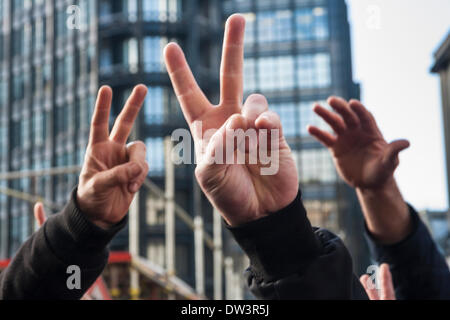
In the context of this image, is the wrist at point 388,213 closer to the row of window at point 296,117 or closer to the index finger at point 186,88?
the index finger at point 186,88

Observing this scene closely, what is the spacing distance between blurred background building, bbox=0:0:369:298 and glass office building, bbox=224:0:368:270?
6 centimetres

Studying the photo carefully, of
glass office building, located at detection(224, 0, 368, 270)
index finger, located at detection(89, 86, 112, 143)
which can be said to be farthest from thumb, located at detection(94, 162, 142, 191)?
glass office building, located at detection(224, 0, 368, 270)

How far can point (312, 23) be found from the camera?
134 ft

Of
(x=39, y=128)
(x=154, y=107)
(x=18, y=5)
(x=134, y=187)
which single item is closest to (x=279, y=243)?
(x=134, y=187)

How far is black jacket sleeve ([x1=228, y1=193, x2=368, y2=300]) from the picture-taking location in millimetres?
1476

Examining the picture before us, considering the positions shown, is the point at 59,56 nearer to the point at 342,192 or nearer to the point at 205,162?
the point at 342,192

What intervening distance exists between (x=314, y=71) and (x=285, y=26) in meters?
3.09

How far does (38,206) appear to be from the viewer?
2660 millimetres

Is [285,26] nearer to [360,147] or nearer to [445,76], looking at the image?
[445,76]

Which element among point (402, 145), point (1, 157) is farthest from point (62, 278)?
point (1, 157)

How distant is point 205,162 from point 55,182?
38.4 m

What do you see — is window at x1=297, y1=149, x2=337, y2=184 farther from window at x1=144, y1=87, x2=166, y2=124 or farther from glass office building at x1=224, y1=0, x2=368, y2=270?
window at x1=144, y1=87, x2=166, y2=124

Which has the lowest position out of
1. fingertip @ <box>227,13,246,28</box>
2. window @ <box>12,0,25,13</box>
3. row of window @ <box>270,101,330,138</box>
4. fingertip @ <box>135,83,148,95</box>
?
fingertip @ <box>135,83,148,95</box>

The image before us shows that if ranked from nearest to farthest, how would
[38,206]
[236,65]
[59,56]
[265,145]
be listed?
[265,145], [236,65], [38,206], [59,56]
